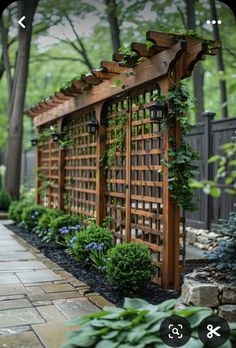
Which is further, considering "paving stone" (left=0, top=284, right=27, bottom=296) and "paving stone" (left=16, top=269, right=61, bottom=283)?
"paving stone" (left=16, top=269, right=61, bottom=283)

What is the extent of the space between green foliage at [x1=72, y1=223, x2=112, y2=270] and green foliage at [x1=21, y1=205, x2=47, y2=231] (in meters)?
2.54

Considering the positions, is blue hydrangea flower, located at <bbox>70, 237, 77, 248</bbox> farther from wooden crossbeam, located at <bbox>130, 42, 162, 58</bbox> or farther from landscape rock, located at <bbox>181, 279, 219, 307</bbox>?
landscape rock, located at <bbox>181, 279, 219, 307</bbox>

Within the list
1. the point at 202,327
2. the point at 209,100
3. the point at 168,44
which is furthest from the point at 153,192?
the point at 209,100

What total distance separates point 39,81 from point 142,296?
17.6 m

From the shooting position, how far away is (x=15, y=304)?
9.71 ft

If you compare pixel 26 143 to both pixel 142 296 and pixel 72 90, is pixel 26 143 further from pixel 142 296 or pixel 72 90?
pixel 142 296

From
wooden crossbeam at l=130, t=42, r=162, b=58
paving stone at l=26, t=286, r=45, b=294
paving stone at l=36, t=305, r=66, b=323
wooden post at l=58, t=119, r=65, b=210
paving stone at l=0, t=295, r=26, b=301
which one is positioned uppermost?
wooden crossbeam at l=130, t=42, r=162, b=58

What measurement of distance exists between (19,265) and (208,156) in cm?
296

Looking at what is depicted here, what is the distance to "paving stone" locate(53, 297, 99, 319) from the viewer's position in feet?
9.03

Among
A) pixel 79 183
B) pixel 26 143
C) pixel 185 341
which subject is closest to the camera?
pixel 185 341

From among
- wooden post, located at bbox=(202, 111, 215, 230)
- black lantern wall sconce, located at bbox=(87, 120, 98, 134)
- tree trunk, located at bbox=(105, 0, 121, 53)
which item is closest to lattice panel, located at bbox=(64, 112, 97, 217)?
black lantern wall sconce, located at bbox=(87, 120, 98, 134)

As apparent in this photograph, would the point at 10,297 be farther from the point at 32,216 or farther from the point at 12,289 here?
the point at 32,216

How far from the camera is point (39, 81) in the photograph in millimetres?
19484

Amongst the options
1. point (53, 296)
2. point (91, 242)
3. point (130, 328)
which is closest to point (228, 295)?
point (130, 328)
